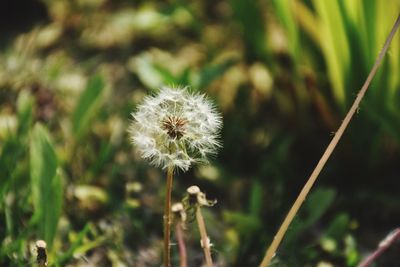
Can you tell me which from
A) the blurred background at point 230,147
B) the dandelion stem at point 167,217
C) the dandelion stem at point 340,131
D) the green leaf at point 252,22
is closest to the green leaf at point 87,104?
the blurred background at point 230,147

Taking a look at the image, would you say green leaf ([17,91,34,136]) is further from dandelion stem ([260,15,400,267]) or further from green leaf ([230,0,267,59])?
dandelion stem ([260,15,400,267])

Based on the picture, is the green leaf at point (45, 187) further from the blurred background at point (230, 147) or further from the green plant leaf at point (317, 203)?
the green plant leaf at point (317, 203)

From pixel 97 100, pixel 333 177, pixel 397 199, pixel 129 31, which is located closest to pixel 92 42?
pixel 129 31

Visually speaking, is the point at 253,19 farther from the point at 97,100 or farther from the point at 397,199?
the point at 397,199

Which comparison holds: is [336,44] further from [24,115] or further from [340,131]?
[24,115]

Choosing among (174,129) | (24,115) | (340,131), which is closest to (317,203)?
(340,131)
